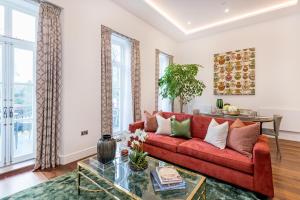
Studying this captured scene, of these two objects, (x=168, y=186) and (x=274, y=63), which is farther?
(x=274, y=63)

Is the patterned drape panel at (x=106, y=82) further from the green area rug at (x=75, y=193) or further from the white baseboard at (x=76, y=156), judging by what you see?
the green area rug at (x=75, y=193)

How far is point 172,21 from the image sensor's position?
194 inches

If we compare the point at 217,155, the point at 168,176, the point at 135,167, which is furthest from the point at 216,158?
the point at 135,167

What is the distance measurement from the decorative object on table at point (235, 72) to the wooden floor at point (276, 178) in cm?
234

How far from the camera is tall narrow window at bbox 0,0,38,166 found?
2.71 meters

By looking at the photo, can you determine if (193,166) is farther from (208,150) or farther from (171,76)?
(171,76)

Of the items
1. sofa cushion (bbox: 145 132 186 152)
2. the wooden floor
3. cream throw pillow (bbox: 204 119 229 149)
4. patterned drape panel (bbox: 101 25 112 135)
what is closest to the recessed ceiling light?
patterned drape panel (bbox: 101 25 112 135)

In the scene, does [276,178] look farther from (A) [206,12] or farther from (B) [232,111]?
(A) [206,12]

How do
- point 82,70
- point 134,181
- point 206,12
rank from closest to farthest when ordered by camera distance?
point 134,181 → point 82,70 → point 206,12

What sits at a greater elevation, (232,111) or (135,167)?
(232,111)

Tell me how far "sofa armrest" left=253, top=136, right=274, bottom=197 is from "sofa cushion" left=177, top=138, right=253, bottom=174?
0.27ft

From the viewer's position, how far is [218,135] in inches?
104

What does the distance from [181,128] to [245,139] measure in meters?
1.10

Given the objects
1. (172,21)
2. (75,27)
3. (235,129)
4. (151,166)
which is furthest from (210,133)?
(172,21)
